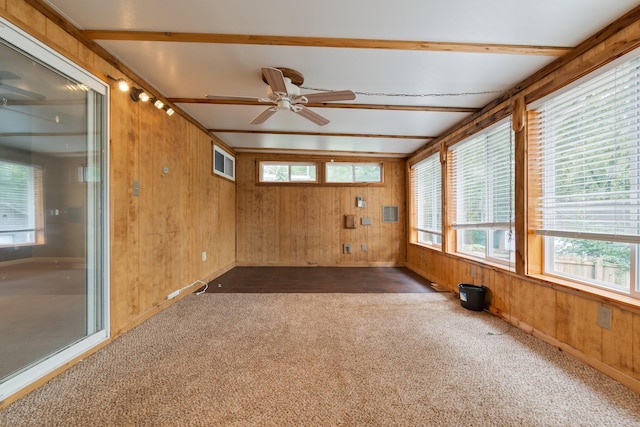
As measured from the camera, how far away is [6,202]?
147 cm

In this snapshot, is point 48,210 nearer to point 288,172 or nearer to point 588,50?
point 288,172

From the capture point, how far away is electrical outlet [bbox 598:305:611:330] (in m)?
1.61

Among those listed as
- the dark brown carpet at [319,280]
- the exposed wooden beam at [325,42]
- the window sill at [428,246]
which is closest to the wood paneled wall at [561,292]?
the exposed wooden beam at [325,42]

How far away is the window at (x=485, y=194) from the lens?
257cm

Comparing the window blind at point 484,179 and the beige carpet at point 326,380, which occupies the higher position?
the window blind at point 484,179

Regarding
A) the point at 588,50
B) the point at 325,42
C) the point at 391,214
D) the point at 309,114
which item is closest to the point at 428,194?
the point at 391,214

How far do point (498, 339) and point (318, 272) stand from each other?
9.80 ft

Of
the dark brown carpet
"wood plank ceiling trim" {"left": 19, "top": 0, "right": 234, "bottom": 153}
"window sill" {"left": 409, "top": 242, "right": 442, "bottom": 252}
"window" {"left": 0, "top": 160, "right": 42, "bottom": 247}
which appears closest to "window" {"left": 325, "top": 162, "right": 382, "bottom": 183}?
"window sill" {"left": 409, "top": 242, "right": 442, "bottom": 252}

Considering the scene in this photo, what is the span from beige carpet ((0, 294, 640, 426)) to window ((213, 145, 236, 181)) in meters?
2.65

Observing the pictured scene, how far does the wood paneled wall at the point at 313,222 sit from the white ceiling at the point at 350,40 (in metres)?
2.27

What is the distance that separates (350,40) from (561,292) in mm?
2577

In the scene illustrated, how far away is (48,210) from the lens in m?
1.73

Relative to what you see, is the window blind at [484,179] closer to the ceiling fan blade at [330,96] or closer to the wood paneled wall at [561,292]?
the wood paneled wall at [561,292]

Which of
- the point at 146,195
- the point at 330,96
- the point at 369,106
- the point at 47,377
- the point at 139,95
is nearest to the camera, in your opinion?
the point at 47,377
